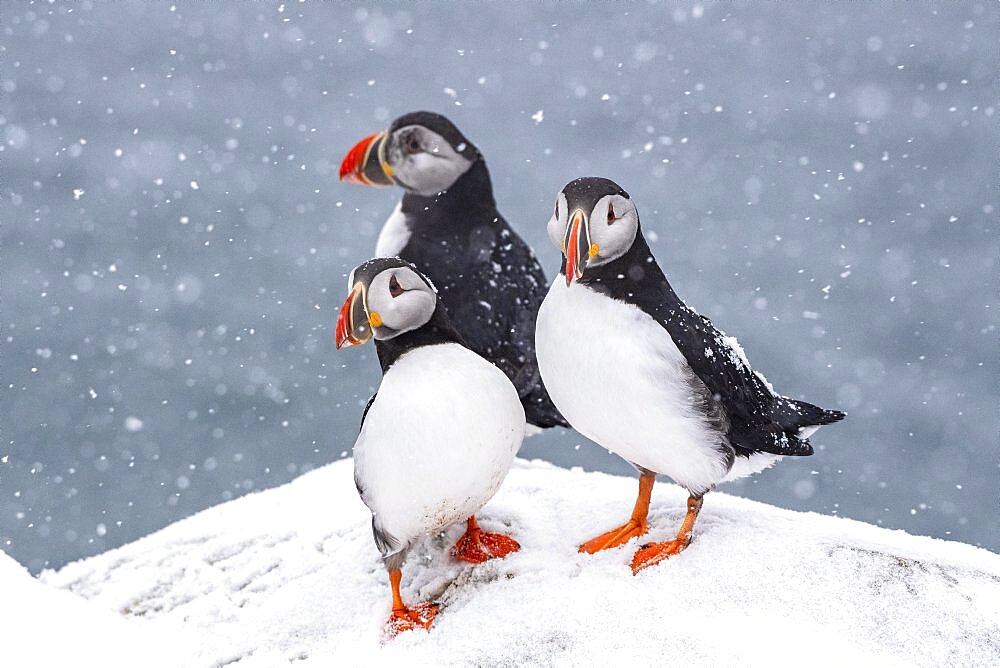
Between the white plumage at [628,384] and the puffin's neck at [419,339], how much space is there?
331mm

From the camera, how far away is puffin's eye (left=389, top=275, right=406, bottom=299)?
289cm

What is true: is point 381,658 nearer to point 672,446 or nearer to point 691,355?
point 672,446

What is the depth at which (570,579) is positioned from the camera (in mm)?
3033

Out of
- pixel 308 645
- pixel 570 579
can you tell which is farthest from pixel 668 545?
pixel 308 645

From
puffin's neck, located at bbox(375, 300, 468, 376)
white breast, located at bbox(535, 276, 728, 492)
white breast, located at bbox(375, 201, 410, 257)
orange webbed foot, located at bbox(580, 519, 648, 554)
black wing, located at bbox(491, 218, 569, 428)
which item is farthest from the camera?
white breast, located at bbox(375, 201, 410, 257)

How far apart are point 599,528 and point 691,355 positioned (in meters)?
0.86

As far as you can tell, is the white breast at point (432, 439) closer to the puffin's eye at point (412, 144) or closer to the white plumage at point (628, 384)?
the white plumage at point (628, 384)

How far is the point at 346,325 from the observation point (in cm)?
286

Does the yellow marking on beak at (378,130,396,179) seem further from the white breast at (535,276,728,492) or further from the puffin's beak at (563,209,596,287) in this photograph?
the puffin's beak at (563,209,596,287)

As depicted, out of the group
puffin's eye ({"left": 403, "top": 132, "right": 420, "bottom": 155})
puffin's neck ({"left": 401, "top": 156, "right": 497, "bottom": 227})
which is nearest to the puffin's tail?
puffin's neck ({"left": 401, "top": 156, "right": 497, "bottom": 227})

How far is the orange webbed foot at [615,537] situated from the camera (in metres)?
3.21

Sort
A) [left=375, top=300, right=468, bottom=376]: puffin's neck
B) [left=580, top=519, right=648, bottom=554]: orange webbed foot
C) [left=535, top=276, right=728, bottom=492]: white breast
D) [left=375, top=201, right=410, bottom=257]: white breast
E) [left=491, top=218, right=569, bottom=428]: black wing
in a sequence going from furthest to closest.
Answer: [left=375, top=201, right=410, bottom=257]: white breast, [left=491, top=218, right=569, bottom=428]: black wing, [left=580, top=519, right=648, bottom=554]: orange webbed foot, [left=375, top=300, right=468, bottom=376]: puffin's neck, [left=535, top=276, right=728, bottom=492]: white breast

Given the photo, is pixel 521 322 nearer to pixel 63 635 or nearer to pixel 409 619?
pixel 409 619

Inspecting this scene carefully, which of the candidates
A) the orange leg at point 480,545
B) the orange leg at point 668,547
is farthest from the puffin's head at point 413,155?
the orange leg at point 668,547
